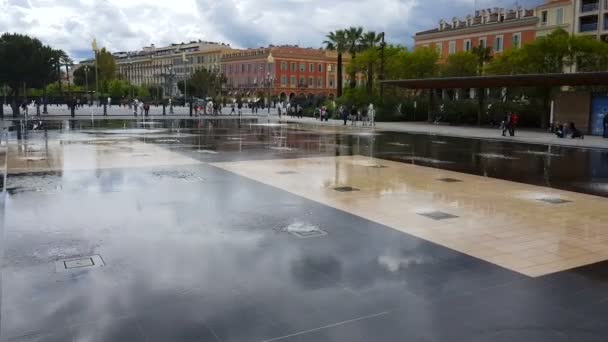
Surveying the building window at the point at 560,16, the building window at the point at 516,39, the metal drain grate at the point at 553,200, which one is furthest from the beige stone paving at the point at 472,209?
the building window at the point at 516,39

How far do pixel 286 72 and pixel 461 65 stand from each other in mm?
53909

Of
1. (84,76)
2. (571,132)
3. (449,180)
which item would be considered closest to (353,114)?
(571,132)

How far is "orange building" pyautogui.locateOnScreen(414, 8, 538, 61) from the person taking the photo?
2901 inches

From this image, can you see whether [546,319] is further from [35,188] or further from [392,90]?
[392,90]

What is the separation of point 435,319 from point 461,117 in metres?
42.4

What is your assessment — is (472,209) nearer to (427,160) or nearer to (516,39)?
(427,160)

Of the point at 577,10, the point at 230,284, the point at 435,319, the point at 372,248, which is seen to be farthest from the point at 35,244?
the point at 577,10

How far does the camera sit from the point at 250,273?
709 centimetres

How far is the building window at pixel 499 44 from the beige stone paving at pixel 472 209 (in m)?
64.7

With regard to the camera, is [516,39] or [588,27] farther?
[516,39]

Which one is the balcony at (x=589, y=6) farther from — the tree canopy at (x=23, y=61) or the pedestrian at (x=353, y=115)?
the tree canopy at (x=23, y=61)

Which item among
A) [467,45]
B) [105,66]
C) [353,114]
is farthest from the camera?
[105,66]

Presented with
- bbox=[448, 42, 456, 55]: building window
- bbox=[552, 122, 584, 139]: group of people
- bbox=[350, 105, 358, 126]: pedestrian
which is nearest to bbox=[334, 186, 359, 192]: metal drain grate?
bbox=[552, 122, 584, 139]: group of people

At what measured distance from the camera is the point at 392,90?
5747cm
